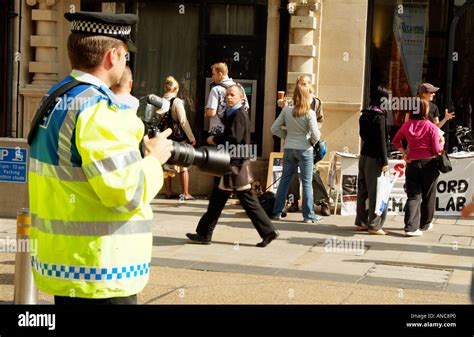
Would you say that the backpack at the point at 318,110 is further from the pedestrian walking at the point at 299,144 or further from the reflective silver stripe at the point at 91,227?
the reflective silver stripe at the point at 91,227

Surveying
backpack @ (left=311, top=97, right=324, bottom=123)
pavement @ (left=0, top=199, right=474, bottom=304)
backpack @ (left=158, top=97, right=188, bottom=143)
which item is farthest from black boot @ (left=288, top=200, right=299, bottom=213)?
backpack @ (left=158, top=97, right=188, bottom=143)

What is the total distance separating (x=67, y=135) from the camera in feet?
11.6

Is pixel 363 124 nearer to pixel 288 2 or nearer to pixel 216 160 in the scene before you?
pixel 288 2

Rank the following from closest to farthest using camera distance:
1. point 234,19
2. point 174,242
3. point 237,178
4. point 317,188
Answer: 1. point 237,178
2. point 174,242
3. point 317,188
4. point 234,19

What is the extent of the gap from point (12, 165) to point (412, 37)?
299 inches

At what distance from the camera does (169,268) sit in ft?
28.3

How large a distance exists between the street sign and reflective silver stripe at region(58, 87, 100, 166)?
6.11 metres

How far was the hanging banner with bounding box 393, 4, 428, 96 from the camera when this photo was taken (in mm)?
14508

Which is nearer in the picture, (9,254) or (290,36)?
(9,254)

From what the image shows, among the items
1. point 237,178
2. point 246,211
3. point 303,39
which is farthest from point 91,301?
point 303,39

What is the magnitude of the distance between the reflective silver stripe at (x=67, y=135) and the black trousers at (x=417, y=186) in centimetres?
791

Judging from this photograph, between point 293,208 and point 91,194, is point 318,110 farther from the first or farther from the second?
point 91,194
